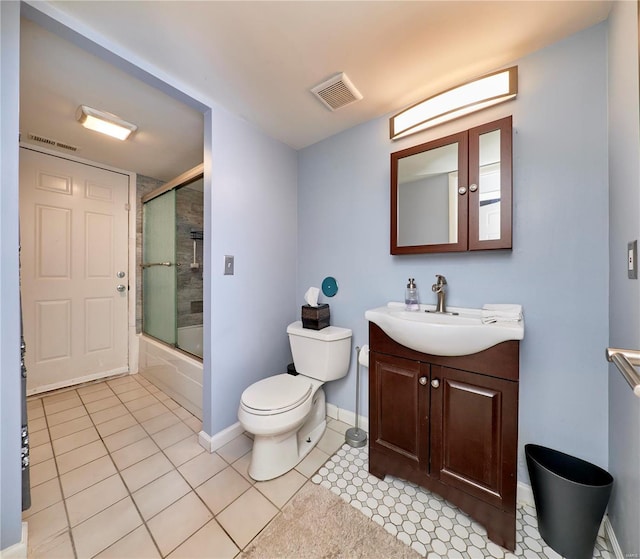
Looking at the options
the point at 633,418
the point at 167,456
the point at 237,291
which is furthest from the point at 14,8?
the point at 633,418

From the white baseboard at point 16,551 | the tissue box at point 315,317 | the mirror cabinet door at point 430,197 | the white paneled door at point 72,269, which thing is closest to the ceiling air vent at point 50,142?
the white paneled door at point 72,269

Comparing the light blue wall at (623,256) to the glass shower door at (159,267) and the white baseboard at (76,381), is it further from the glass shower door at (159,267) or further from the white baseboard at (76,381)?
the white baseboard at (76,381)

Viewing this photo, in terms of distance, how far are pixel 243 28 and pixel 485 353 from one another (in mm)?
1672

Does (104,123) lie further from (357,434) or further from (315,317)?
(357,434)

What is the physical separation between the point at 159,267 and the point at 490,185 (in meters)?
2.82

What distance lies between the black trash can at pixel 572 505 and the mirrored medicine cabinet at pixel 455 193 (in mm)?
935

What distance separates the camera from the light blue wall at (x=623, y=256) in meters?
0.78

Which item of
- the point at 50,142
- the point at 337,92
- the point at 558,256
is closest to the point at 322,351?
the point at 558,256

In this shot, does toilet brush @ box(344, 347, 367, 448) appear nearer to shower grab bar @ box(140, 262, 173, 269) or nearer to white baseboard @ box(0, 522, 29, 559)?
white baseboard @ box(0, 522, 29, 559)

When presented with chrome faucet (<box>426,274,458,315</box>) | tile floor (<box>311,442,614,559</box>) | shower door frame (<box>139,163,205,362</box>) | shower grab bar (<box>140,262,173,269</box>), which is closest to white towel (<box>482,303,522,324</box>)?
chrome faucet (<box>426,274,458,315</box>)

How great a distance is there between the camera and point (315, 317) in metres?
1.73

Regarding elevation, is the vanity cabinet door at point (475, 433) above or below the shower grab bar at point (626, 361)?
below

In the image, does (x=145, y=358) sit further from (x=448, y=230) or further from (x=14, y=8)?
(x=448, y=230)

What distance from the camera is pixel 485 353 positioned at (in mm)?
1022
